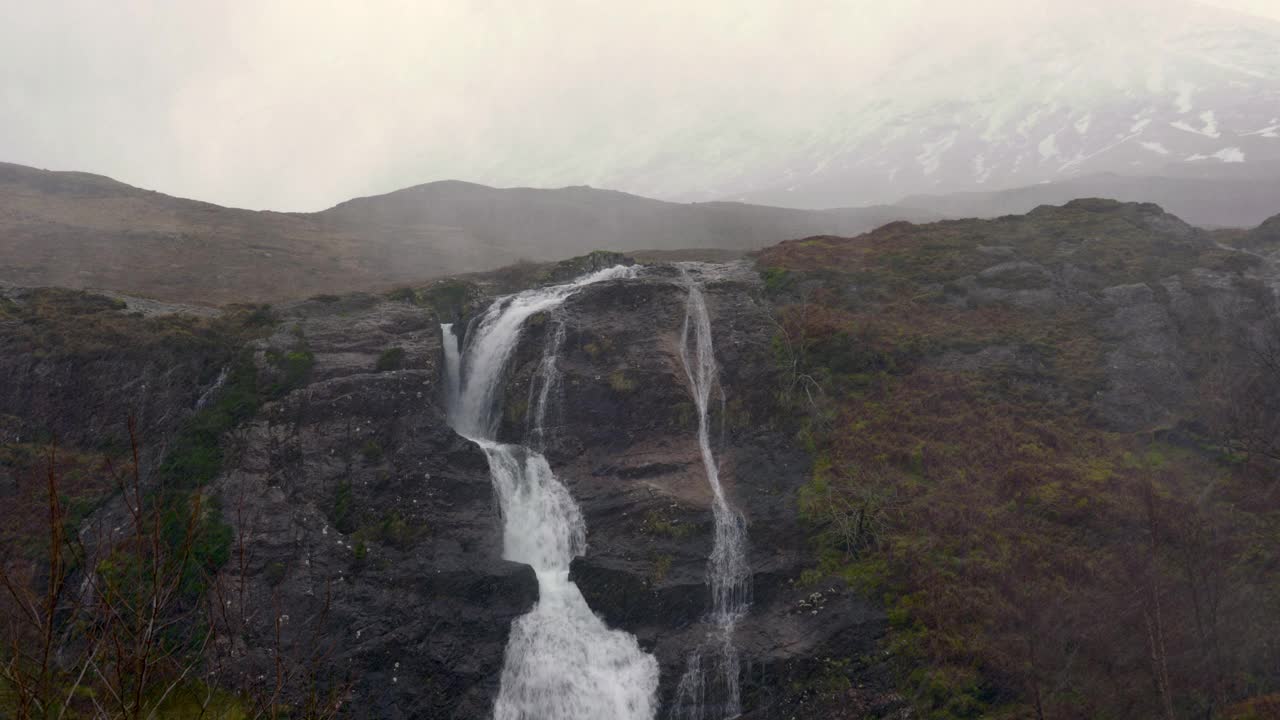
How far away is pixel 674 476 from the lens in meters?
25.1

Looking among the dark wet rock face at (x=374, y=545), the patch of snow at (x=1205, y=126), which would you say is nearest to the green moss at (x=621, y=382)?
the dark wet rock face at (x=374, y=545)

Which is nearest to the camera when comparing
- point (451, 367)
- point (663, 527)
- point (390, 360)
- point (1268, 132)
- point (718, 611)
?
point (718, 611)

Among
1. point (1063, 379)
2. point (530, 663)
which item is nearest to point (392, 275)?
point (530, 663)

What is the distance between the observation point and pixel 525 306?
3272 centimetres

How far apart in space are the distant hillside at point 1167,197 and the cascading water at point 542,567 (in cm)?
6941

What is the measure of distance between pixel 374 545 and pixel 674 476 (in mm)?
10077

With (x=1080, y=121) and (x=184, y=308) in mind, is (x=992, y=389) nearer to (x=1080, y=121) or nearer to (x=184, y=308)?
(x=184, y=308)

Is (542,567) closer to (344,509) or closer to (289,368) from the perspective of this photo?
(344,509)

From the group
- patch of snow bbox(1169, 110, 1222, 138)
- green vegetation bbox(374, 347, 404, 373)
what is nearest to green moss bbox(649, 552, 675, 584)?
green vegetation bbox(374, 347, 404, 373)

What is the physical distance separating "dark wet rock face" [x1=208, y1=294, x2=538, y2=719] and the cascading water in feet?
2.26

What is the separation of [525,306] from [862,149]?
158 m

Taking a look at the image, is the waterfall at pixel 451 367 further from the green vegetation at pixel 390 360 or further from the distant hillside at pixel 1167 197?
the distant hillside at pixel 1167 197

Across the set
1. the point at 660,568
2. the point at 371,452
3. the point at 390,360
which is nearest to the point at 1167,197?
the point at 660,568

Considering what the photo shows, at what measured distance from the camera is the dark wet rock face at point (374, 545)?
19.6m
